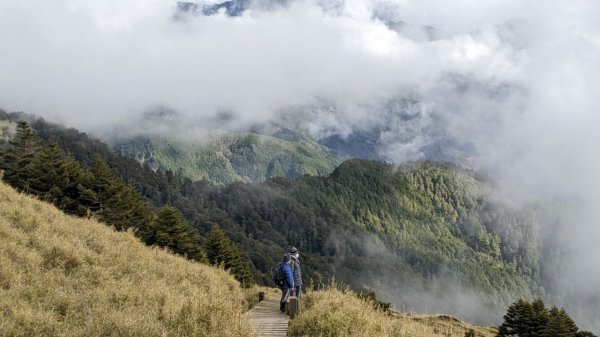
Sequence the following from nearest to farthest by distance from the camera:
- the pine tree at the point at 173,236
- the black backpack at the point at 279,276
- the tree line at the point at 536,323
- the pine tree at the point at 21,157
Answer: the black backpack at the point at 279,276 < the tree line at the point at 536,323 < the pine tree at the point at 21,157 < the pine tree at the point at 173,236

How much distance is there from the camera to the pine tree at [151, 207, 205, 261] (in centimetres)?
5503

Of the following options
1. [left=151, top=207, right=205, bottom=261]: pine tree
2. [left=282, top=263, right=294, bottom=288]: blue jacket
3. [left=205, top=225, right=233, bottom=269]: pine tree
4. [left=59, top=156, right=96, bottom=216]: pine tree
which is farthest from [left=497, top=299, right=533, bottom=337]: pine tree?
[left=59, top=156, right=96, bottom=216]: pine tree

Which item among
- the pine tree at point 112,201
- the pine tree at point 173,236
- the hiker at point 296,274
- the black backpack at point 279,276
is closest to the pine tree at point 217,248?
the pine tree at point 173,236

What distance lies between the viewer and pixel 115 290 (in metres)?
13.9

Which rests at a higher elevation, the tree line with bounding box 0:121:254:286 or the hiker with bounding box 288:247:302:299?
the tree line with bounding box 0:121:254:286

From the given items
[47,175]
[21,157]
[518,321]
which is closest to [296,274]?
[47,175]

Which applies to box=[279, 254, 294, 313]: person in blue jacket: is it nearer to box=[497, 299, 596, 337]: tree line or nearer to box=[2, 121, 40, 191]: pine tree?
box=[497, 299, 596, 337]: tree line

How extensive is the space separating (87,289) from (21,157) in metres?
48.8

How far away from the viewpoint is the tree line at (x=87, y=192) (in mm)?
49125

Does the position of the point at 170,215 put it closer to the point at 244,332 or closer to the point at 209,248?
the point at 209,248

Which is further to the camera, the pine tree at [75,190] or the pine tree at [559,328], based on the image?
the pine tree at [75,190]

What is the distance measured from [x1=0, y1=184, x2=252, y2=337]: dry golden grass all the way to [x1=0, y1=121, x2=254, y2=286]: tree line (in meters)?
26.0

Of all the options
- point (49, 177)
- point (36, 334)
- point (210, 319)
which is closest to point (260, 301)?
point (210, 319)

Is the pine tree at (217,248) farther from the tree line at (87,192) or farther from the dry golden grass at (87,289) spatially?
the dry golden grass at (87,289)
